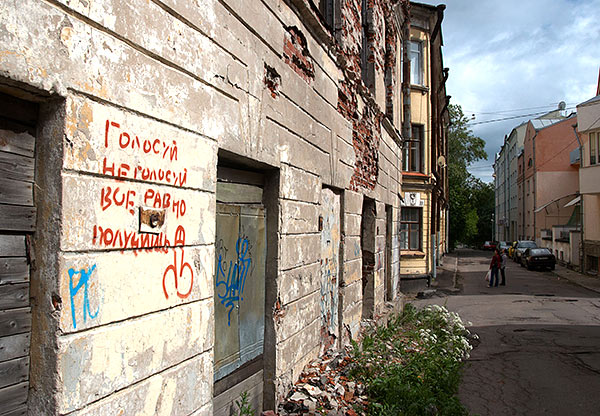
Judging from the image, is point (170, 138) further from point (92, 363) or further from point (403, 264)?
point (403, 264)

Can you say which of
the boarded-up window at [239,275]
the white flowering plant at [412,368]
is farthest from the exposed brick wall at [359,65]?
the white flowering plant at [412,368]

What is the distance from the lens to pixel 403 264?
17.1 m

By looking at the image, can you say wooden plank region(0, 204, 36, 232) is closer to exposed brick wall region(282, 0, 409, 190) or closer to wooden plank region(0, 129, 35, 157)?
wooden plank region(0, 129, 35, 157)

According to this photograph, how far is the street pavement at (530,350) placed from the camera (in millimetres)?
Answer: 5652

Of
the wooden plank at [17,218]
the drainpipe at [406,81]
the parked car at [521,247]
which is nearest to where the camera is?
the wooden plank at [17,218]

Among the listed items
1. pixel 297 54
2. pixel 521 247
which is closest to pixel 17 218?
pixel 297 54

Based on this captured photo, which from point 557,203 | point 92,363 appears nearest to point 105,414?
point 92,363

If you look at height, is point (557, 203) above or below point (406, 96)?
below

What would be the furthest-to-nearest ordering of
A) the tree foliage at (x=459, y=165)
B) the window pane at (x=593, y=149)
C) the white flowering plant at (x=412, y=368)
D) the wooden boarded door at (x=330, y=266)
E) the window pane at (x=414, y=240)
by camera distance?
the tree foliage at (x=459, y=165) < the window pane at (x=593, y=149) < the window pane at (x=414, y=240) < the wooden boarded door at (x=330, y=266) < the white flowering plant at (x=412, y=368)

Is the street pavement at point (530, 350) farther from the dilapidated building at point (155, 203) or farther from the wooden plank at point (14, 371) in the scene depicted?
the wooden plank at point (14, 371)

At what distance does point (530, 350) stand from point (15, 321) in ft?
27.4

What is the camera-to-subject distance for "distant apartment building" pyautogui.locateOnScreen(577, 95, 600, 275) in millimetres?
21281

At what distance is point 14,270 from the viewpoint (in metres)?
1.82

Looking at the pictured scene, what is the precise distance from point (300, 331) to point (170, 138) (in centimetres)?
280
